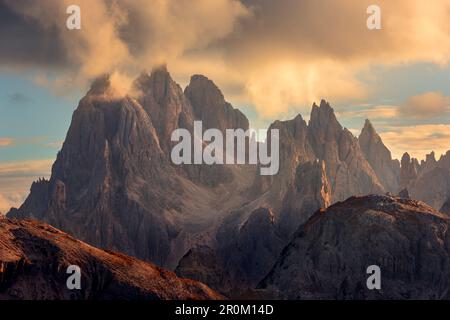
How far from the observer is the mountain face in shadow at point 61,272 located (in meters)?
179

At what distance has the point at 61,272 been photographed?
185000 millimetres

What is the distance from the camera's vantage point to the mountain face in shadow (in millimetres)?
178750
